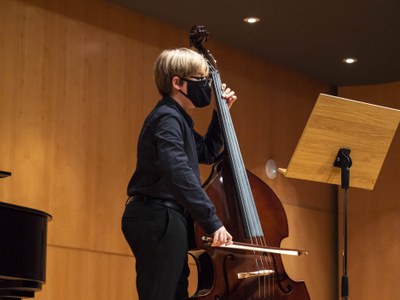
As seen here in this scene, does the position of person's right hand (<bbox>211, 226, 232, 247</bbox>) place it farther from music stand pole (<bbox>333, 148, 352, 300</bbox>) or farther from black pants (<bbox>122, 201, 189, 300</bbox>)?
music stand pole (<bbox>333, 148, 352, 300</bbox>)

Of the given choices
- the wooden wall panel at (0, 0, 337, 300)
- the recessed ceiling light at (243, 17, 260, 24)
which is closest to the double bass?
the wooden wall panel at (0, 0, 337, 300)

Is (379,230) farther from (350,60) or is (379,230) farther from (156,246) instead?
(156,246)

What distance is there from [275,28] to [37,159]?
227cm

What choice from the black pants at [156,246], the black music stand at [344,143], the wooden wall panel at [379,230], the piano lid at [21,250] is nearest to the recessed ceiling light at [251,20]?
the wooden wall panel at [379,230]

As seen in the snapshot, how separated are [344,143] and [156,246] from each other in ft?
3.96

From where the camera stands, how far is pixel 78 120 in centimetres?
588

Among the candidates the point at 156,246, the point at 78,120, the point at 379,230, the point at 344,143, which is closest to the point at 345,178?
the point at 344,143

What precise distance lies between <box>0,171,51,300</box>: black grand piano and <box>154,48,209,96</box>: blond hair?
4.35ft

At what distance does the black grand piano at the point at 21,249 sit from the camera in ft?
13.3

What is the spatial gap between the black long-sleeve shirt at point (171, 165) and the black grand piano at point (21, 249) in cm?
132

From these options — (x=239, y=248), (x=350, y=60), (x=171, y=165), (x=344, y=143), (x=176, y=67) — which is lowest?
(x=239, y=248)

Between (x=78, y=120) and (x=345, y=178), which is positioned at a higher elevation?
(x=78, y=120)

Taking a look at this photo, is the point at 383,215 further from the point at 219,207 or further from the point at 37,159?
the point at 219,207

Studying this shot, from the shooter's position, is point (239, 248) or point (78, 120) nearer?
point (239, 248)
